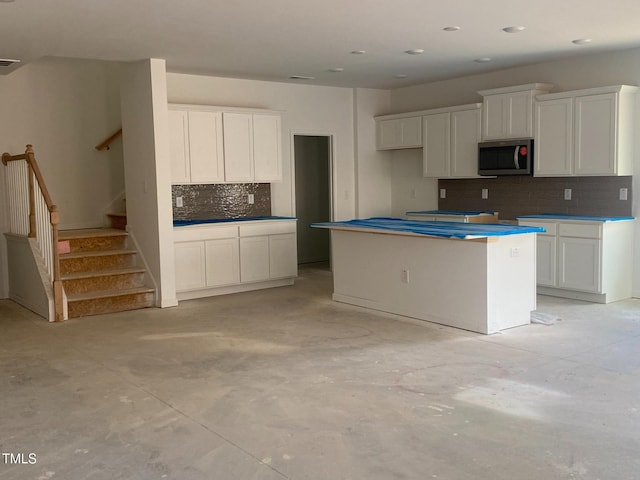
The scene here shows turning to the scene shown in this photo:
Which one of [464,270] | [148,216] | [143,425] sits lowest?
[143,425]

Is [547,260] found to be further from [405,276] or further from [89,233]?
[89,233]

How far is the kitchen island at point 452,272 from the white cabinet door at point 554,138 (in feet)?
5.32

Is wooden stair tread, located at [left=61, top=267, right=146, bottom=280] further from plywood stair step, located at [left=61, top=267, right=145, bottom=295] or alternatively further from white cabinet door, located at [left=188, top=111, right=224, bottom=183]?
white cabinet door, located at [left=188, top=111, right=224, bottom=183]

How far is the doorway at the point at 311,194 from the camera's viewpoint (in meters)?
10.5

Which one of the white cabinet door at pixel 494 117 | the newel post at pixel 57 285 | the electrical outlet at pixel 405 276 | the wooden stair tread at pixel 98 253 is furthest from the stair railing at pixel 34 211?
the white cabinet door at pixel 494 117

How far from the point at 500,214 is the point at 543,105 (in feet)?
5.03

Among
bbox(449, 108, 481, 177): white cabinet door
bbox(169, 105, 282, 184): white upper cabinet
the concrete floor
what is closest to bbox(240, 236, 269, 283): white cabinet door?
bbox(169, 105, 282, 184): white upper cabinet

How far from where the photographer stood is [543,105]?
730 centimetres

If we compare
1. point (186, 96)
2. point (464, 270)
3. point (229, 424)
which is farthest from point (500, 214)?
point (229, 424)

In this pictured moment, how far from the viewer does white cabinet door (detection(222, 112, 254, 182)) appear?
314 inches

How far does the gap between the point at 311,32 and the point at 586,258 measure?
3.75 m

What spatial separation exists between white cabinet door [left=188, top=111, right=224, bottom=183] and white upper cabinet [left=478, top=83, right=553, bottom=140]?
130 inches

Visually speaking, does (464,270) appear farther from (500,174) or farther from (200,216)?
(200,216)

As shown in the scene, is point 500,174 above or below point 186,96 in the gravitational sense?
below
